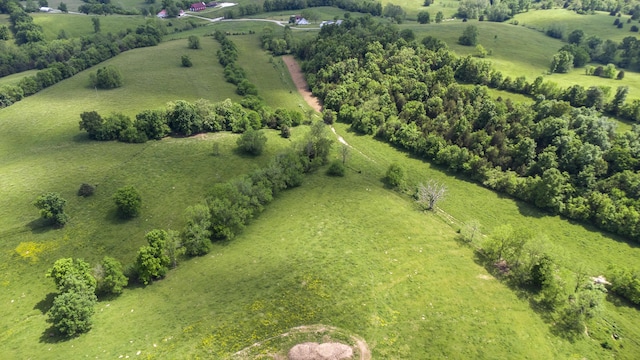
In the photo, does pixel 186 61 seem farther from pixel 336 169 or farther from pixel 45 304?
pixel 45 304

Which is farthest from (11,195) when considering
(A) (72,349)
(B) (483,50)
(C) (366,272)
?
(B) (483,50)

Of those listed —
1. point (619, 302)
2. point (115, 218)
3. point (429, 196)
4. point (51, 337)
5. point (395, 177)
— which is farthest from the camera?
point (395, 177)

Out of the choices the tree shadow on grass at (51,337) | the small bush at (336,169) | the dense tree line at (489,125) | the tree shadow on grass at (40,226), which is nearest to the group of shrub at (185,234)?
the tree shadow on grass at (51,337)

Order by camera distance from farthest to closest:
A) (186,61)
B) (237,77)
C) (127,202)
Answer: (186,61), (237,77), (127,202)

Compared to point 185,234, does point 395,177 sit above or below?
above

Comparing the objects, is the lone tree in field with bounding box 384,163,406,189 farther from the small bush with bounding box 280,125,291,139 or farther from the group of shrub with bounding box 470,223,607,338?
the small bush with bounding box 280,125,291,139

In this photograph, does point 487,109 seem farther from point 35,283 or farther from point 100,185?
point 35,283

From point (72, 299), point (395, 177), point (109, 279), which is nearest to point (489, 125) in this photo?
point (395, 177)
